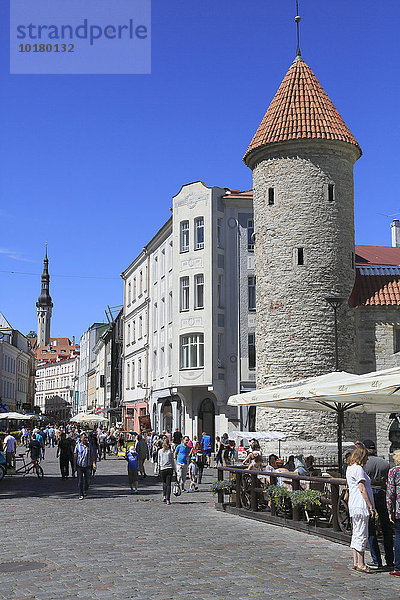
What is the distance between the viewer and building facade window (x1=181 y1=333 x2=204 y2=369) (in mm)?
39844

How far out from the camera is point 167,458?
18.8 meters

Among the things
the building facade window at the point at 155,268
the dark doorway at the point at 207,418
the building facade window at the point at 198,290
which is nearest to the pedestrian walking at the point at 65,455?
the dark doorway at the point at 207,418

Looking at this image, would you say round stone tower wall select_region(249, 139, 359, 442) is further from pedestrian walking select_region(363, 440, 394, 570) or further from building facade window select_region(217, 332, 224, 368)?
pedestrian walking select_region(363, 440, 394, 570)

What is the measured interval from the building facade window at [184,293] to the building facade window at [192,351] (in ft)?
5.61

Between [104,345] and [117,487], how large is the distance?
58921mm

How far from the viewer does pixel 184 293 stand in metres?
41.5

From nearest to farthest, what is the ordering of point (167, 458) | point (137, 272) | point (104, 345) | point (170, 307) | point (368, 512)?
point (368, 512)
point (167, 458)
point (170, 307)
point (137, 272)
point (104, 345)

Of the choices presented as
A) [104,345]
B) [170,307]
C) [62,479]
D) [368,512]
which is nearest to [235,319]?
[170,307]

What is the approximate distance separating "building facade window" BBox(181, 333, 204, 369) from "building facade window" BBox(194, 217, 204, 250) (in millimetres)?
5027

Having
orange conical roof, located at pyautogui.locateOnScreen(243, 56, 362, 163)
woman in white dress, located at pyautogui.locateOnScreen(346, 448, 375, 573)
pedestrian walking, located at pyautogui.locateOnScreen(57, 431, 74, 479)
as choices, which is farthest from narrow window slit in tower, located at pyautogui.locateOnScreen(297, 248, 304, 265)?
woman in white dress, located at pyautogui.locateOnScreen(346, 448, 375, 573)

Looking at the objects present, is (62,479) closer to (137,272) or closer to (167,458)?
(167,458)

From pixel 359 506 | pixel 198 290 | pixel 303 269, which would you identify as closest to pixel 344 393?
pixel 359 506

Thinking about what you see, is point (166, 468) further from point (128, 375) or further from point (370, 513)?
point (128, 375)

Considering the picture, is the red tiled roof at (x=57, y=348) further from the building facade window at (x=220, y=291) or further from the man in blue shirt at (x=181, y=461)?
the man in blue shirt at (x=181, y=461)
